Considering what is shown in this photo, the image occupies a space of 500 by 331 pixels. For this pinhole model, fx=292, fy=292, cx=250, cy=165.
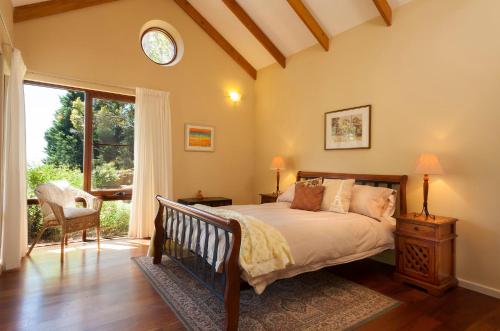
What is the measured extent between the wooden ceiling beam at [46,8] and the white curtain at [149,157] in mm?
1278

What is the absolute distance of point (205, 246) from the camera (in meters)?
2.34

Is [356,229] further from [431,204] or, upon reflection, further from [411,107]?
[411,107]

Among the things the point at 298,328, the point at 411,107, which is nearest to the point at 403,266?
the point at 298,328

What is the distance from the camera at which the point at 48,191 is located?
3.58 meters

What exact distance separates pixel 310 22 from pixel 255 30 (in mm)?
1039

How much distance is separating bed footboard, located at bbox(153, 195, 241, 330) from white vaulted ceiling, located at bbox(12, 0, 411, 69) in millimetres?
3114

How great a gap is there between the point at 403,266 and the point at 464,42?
228cm

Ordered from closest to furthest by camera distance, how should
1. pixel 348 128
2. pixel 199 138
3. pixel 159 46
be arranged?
1. pixel 348 128
2. pixel 159 46
3. pixel 199 138

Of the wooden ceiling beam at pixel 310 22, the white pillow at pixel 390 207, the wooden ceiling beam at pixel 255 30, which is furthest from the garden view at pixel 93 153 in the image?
the white pillow at pixel 390 207

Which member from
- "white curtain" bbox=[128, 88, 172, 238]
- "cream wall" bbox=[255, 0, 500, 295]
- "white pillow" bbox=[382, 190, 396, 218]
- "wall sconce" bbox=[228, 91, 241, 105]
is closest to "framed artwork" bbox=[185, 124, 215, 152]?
"white curtain" bbox=[128, 88, 172, 238]

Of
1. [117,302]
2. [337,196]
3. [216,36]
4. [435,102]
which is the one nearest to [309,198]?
[337,196]

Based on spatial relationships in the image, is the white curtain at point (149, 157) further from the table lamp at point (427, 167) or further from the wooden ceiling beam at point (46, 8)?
the table lamp at point (427, 167)

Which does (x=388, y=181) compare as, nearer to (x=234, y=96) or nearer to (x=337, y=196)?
(x=337, y=196)

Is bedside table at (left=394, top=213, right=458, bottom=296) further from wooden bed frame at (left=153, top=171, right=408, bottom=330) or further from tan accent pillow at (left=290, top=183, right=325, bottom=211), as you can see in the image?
tan accent pillow at (left=290, top=183, right=325, bottom=211)
